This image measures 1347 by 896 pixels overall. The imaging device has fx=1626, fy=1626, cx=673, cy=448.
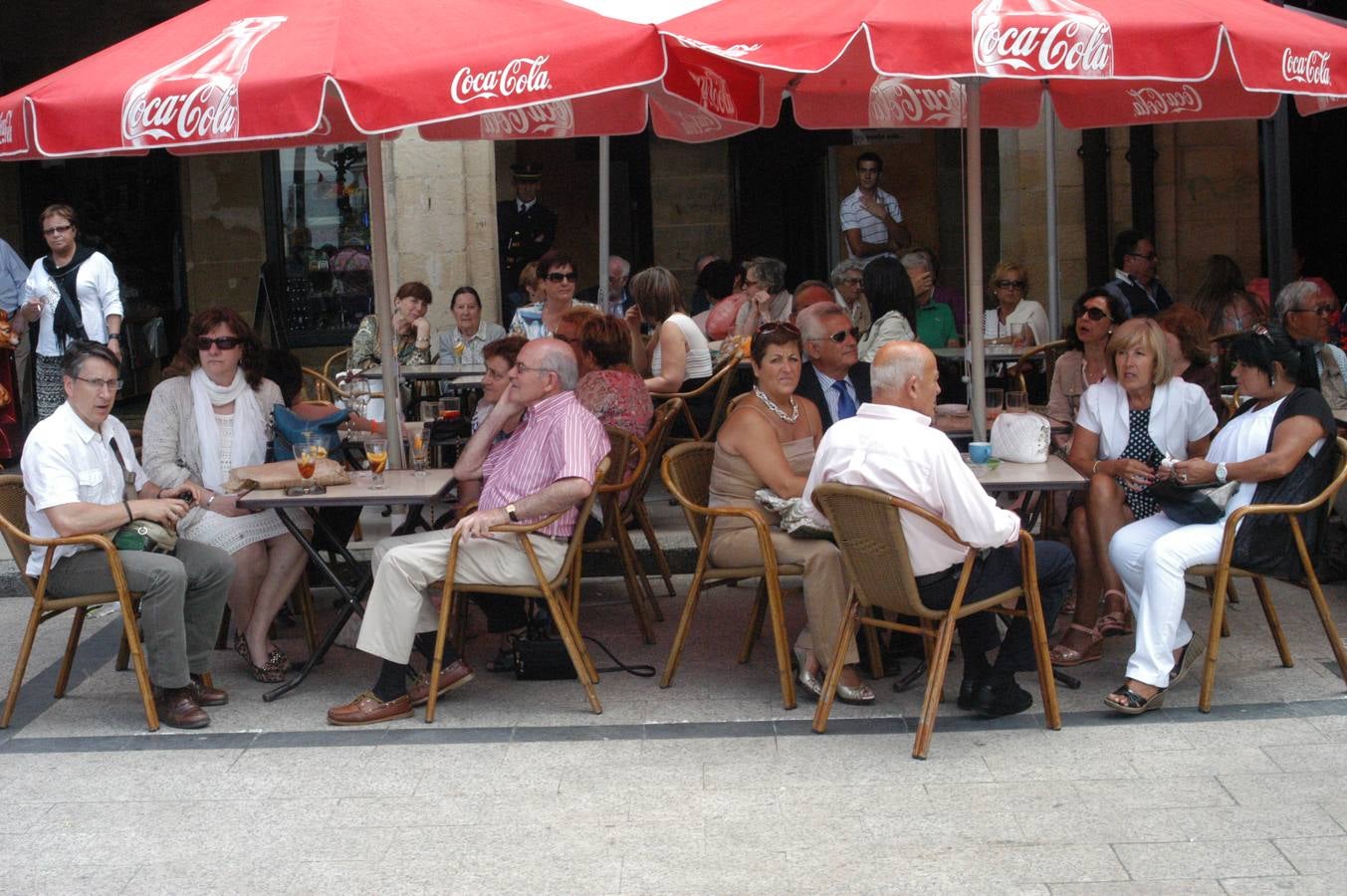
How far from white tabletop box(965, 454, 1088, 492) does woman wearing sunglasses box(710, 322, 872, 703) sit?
0.58 m

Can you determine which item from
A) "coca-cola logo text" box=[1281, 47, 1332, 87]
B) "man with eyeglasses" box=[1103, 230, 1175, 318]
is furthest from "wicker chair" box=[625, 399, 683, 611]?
"man with eyeglasses" box=[1103, 230, 1175, 318]

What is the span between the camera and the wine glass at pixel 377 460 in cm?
582

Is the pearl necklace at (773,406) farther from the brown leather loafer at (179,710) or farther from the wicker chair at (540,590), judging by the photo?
the brown leather loafer at (179,710)

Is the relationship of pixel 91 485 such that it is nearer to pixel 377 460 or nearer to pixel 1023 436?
pixel 377 460

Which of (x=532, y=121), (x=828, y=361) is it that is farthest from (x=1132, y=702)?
(x=532, y=121)

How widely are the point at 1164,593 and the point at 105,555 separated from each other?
3502 mm

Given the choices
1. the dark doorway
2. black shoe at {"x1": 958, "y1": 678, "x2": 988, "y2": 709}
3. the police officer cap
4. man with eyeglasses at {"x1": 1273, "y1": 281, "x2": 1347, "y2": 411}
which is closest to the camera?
black shoe at {"x1": 958, "y1": 678, "x2": 988, "y2": 709}

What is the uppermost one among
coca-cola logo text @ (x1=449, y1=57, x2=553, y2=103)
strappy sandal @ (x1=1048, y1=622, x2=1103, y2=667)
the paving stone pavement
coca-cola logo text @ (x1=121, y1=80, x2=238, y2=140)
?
coca-cola logo text @ (x1=449, y1=57, x2=553, y2=103)

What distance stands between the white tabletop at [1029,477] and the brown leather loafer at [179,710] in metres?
2.72

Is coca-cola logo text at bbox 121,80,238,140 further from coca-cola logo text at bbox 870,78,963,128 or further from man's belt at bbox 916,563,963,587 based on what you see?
coca-cola logo text at bbox 870,78,963,128

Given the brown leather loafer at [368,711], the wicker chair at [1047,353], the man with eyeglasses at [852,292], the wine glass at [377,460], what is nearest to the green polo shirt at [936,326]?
the man with eyeglasses at [852,292]

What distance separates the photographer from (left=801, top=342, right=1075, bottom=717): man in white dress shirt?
4914mm

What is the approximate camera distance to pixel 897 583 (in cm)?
502

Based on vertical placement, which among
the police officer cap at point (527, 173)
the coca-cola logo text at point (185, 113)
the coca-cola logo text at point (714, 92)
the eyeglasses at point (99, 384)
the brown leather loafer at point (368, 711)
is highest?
the police officer cap at point (527, 173)
